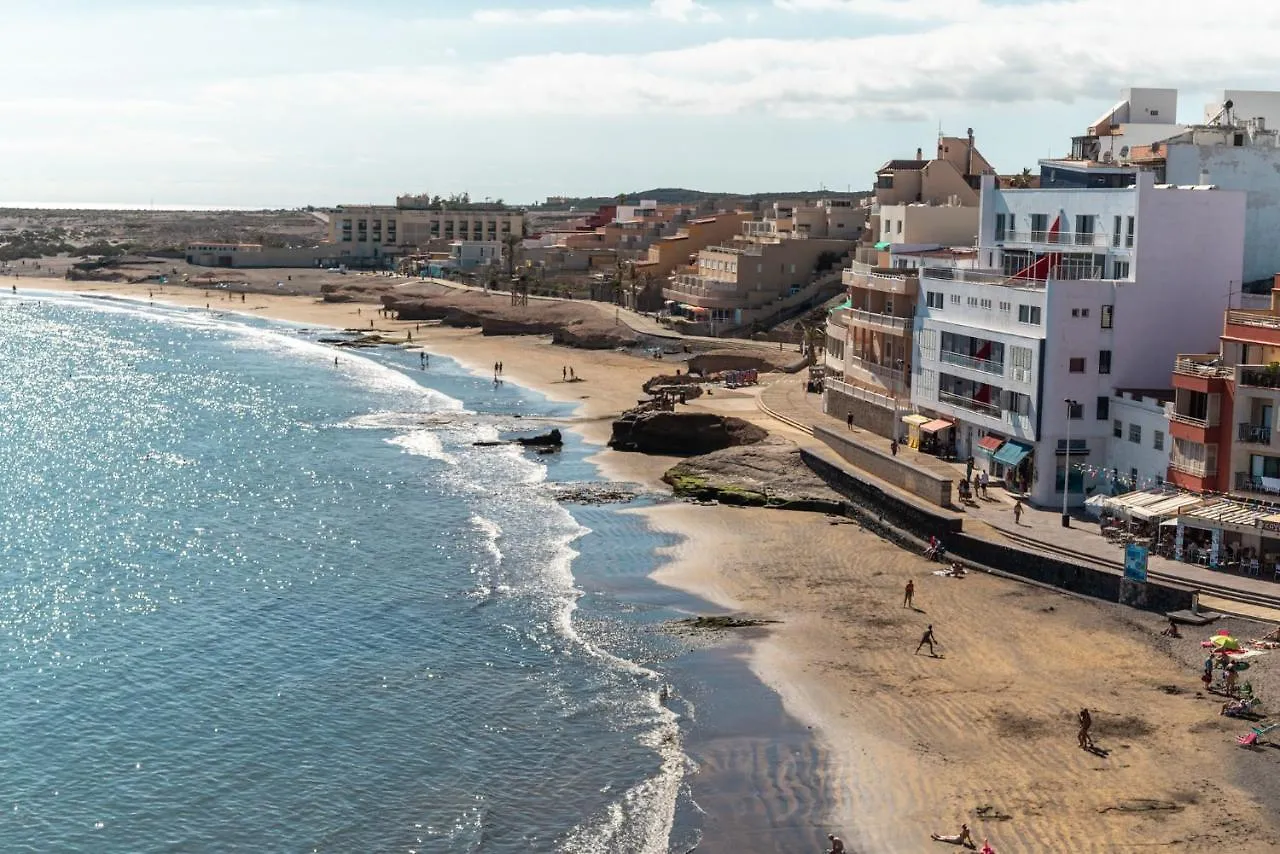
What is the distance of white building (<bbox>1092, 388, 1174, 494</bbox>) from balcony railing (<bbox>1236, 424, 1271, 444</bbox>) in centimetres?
297

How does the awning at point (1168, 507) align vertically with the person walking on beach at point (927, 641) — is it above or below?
above

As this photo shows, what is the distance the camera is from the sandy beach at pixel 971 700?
32.8 metres

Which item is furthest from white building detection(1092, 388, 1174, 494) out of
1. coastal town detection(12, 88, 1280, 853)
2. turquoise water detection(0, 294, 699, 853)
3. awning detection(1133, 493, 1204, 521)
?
turquoise water detection(0, 294, 699, 853)

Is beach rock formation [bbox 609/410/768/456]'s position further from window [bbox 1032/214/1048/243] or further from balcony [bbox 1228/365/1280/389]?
balcony [bbox 1228/365/1280/389]

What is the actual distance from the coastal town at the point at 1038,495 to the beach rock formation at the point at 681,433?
0.46 ft

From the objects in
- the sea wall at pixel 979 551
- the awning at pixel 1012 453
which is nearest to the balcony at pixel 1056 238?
the awning at pixel 1012 453

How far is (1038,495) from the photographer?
56375mm

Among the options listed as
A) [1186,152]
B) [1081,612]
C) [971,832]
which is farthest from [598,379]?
[971,832]

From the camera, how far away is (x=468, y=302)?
15412 centimetres

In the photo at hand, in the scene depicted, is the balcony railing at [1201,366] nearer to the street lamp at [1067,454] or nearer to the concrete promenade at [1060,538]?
the street lamp at [1067,454]

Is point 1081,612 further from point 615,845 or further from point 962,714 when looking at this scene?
point 615,845

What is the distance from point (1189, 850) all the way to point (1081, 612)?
54.0 feet

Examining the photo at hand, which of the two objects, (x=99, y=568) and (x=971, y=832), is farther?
(x=99, y=568)

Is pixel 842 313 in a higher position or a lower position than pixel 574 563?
higher
